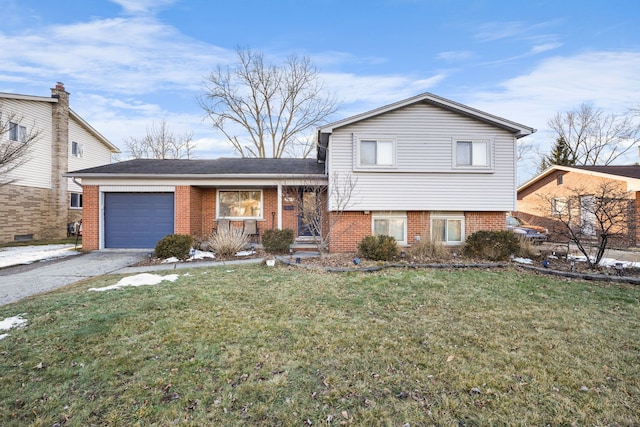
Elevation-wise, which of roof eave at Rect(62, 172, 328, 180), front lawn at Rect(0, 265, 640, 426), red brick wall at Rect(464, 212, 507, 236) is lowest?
front lawn at Rect(0, 265, 640, 426)

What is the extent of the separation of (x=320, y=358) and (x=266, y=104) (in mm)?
27086

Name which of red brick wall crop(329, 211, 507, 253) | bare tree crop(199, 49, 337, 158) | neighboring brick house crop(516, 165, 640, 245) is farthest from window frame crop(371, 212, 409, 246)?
bare tree crop(199, 49, 337, 158)

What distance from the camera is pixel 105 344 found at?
3.63m

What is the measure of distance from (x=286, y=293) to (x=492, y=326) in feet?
11.1

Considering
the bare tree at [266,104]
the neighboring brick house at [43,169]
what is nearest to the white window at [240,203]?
the neighboring brick house at [43,169]

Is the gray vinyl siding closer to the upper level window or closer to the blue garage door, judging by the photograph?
the blue garage door

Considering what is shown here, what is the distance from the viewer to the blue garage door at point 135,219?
11625mm

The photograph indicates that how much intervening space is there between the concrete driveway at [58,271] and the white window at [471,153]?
1112 centimetres

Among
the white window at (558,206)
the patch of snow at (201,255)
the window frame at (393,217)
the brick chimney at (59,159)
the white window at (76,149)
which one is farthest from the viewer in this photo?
the white window at (76,149)

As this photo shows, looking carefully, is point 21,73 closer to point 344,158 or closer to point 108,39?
point 108,39

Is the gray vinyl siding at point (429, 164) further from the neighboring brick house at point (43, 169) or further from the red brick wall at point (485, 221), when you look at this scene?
the neighboring brick house at point (43, 169)

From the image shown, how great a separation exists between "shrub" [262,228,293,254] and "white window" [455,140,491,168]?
6410mm

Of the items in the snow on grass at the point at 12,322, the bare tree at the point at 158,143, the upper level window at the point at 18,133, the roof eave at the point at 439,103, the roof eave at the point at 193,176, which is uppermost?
the bare tree at the point at 158,143

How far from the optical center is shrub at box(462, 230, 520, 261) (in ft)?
29.4
